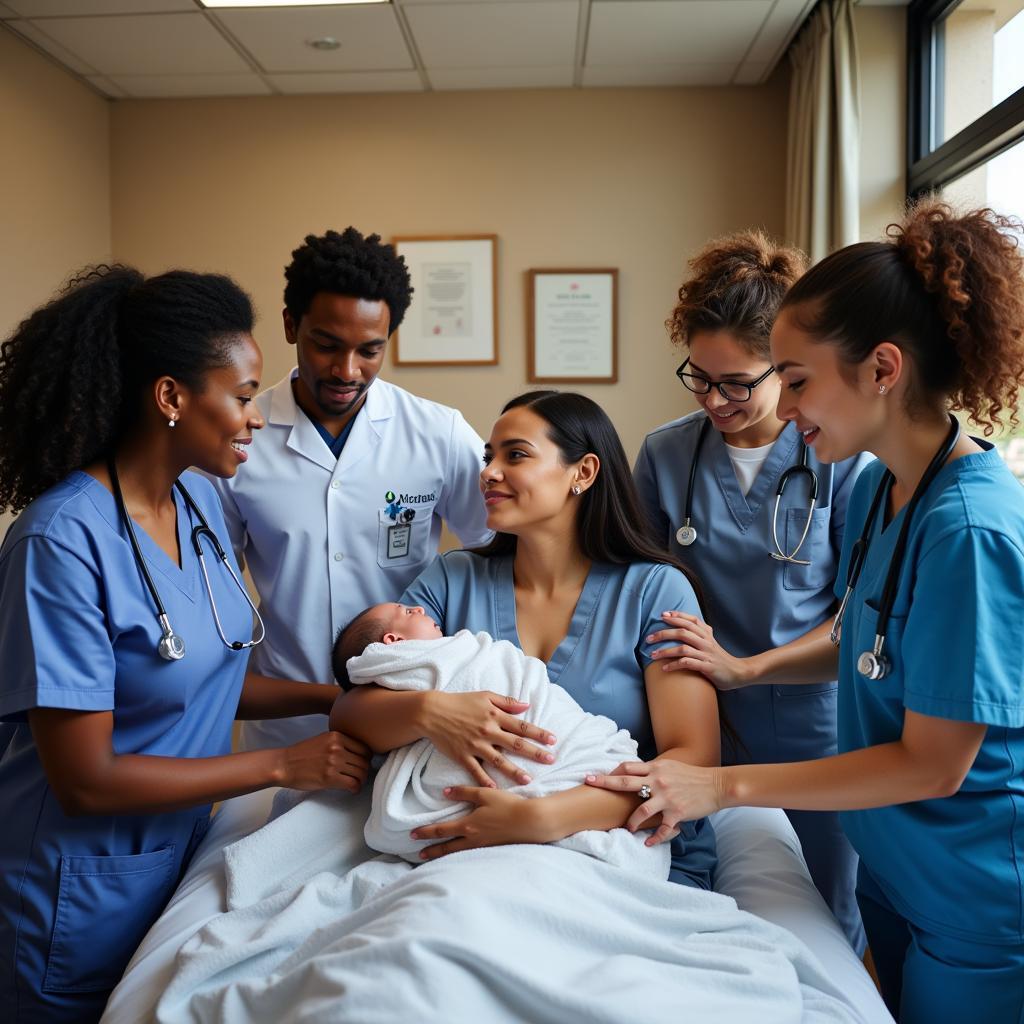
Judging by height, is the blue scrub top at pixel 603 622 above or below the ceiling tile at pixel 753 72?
below

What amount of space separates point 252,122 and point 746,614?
12.0 feet

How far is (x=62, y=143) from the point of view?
4164mm

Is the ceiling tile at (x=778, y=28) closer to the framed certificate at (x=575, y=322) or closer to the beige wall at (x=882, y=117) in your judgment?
the beige wall at (x=882, y=117)

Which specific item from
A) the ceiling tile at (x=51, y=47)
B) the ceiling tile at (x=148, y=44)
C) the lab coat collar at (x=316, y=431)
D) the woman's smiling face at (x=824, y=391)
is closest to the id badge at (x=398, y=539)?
the lab coat collar at (x=316, y=431)

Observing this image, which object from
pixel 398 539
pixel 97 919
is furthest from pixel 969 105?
pixel 97 919

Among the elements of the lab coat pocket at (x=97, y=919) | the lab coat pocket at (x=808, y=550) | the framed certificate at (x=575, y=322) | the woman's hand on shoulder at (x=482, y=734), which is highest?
the framed certificate at (x=575, y=322)

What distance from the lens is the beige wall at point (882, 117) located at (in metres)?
3.75

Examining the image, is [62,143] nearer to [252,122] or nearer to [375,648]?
[252,122]

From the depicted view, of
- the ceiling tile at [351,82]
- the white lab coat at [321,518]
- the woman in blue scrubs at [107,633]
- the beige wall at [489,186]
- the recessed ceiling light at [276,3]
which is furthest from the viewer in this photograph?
the beige wall at [489,186]

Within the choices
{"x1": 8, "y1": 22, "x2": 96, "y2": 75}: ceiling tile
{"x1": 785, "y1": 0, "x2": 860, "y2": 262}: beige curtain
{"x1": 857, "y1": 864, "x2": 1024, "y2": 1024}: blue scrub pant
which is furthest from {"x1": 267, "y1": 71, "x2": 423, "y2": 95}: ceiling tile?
{"x1": 857, "y1": 864, "x2": 1024, "y2": 1024}: blue scrub pant

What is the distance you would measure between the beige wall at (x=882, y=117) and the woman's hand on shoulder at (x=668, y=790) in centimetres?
302

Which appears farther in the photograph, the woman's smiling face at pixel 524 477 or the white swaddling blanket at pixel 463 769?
the woman's smiling face at pixel 524 477

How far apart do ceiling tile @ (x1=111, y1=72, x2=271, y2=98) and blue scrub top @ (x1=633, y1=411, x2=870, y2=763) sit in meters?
3.28

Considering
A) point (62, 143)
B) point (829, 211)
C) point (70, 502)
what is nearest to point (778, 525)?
point (70, 502)
